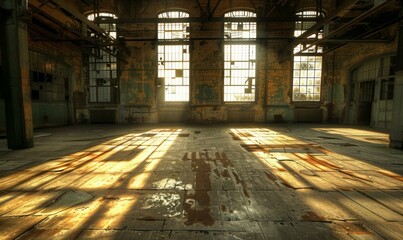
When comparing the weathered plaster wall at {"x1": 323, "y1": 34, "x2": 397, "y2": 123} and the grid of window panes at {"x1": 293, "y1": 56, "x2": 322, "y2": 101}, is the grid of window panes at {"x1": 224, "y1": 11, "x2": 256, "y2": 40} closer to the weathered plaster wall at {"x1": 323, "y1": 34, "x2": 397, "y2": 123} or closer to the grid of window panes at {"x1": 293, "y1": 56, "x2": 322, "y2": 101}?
the grid of window panes at {"x1": 293, "y1": 56, "x2": 322, "y2": 101}

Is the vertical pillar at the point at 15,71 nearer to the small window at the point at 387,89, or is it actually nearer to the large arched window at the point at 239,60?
the large arched window at the point at 239,60

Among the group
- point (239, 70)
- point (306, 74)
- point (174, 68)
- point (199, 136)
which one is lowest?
point (199, 136)

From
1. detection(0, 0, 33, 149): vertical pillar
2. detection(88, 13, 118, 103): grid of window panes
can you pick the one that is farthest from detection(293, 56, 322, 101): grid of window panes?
detection(0, 0, 33, 149): vertical pillar

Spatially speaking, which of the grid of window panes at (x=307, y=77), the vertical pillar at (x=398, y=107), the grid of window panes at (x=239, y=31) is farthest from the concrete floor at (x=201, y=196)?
the grid of window panes at (x=239, y=31)

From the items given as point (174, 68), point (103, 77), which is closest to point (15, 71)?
point (103, 77)

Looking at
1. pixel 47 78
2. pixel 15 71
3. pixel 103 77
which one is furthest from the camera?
pixel 103 77

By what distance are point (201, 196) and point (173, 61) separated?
1077cm

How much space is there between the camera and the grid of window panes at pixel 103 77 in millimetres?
12391

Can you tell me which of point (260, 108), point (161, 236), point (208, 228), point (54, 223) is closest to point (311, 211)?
point (208, 228)

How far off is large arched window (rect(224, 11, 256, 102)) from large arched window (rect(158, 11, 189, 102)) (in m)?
2.44

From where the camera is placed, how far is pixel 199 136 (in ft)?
24.0

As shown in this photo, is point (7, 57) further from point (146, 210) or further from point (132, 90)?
point (132, 90)

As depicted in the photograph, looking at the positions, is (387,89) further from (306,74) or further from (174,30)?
(174,30)

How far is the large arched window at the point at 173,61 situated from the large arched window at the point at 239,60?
95.9 inches
